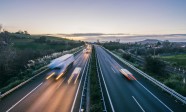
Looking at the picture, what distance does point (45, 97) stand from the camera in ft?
77.4

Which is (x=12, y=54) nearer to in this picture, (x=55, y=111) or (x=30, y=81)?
(x=30, y=81)

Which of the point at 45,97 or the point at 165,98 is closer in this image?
the point at 45,97

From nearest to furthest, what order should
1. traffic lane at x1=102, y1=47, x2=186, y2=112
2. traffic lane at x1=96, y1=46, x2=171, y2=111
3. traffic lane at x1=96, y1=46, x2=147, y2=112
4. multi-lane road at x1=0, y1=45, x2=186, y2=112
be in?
multi-lane road at x1=0, y1=45, x2=186, y2=112, traffic lane at x1=96, y1=46, x2=147, y2=112, traffic lane at x1=96, y1=46, x2=171, y2=111, traffic lane at x1=102, y1=47, x2=186, y2=112

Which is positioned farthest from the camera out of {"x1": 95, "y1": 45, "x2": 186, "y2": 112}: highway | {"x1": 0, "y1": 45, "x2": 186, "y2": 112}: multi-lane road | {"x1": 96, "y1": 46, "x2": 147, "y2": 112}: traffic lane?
{"x1": 95, "y1": 45, "x2": 186, "y2": 112}: highway

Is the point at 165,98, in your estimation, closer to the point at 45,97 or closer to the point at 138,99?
the point at 138,99

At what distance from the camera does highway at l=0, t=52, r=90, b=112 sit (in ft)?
64.9

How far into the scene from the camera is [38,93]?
25.2 m

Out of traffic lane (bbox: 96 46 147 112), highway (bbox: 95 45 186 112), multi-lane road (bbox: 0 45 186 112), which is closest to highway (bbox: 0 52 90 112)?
multi-lane road (bbox: 0 45 186 112)

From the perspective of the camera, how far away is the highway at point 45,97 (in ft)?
64.9

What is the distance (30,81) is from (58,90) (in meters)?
6.92

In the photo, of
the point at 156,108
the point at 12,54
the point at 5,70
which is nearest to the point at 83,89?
the point at 156,108

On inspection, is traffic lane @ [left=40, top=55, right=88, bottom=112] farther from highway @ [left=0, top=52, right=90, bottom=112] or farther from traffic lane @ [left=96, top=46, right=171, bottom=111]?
traffic lane @ [left=96, top=46, right=171, bottom=111]

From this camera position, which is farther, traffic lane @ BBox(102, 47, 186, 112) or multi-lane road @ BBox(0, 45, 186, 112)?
traffic lane @ BBox(102, 47, 186, 112)


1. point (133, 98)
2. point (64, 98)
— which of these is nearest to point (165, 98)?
point (133, 98)
